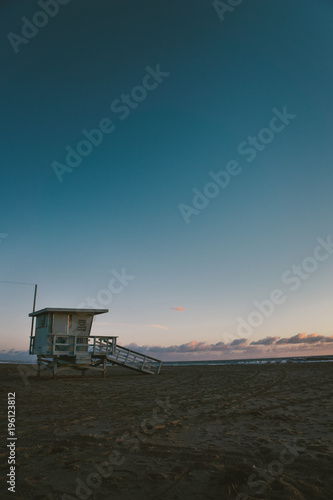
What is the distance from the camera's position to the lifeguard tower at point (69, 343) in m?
19.4

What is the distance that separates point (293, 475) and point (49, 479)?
10.5ft

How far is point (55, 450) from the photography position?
16.7 feet

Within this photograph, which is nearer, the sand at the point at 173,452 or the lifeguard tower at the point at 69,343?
the sand at the point at 173,452

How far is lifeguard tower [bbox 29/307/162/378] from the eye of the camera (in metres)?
19.4

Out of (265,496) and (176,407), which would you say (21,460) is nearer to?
(265,496)

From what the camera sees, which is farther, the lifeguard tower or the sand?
the lifeguard tower

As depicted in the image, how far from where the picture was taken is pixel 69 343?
19812 millimetres

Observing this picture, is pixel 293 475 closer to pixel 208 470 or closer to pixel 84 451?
pixel 208 470

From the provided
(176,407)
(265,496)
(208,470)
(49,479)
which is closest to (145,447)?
(208,470)

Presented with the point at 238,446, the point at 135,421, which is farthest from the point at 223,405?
the point at 238,446

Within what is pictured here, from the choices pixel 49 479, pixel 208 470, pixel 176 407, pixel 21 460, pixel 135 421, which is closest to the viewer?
pixel 49 479

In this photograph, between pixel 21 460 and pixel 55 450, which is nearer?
pixel 21 460

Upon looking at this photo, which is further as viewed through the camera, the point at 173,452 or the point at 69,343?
the point at 69,343

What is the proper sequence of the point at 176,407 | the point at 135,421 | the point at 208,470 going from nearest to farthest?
the point at 208,470, the point at 135,421, the point at 176,407
